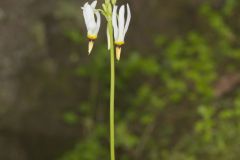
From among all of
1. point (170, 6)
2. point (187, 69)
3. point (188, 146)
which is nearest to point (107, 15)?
point (188, 146)

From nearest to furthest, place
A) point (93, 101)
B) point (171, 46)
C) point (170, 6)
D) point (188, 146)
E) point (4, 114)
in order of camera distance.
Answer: point (188, 146), point (4, 114), point (93, 101), point (171, 46), point (170, 6)

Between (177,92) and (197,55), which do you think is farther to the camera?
(197,55)

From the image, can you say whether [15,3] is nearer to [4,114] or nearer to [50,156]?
[4,114]

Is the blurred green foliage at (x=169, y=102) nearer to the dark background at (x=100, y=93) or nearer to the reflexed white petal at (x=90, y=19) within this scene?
the dark background at (x=100, y=93)

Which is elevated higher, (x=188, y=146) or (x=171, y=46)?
(x=171, y=46)

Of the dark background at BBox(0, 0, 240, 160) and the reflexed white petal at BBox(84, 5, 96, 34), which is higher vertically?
the reflexed white petal at BBox(84, 5, 96, 34)

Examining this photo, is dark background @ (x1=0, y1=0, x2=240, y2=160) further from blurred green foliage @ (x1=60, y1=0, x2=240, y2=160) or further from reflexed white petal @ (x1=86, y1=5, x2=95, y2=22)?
reflexed white petal @ (x1=86, y1=5, x2=95, y2=22)

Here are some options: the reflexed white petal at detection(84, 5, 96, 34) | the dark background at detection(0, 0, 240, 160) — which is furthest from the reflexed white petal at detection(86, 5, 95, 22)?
the dark background at detection(0, 0, 240, 160)
